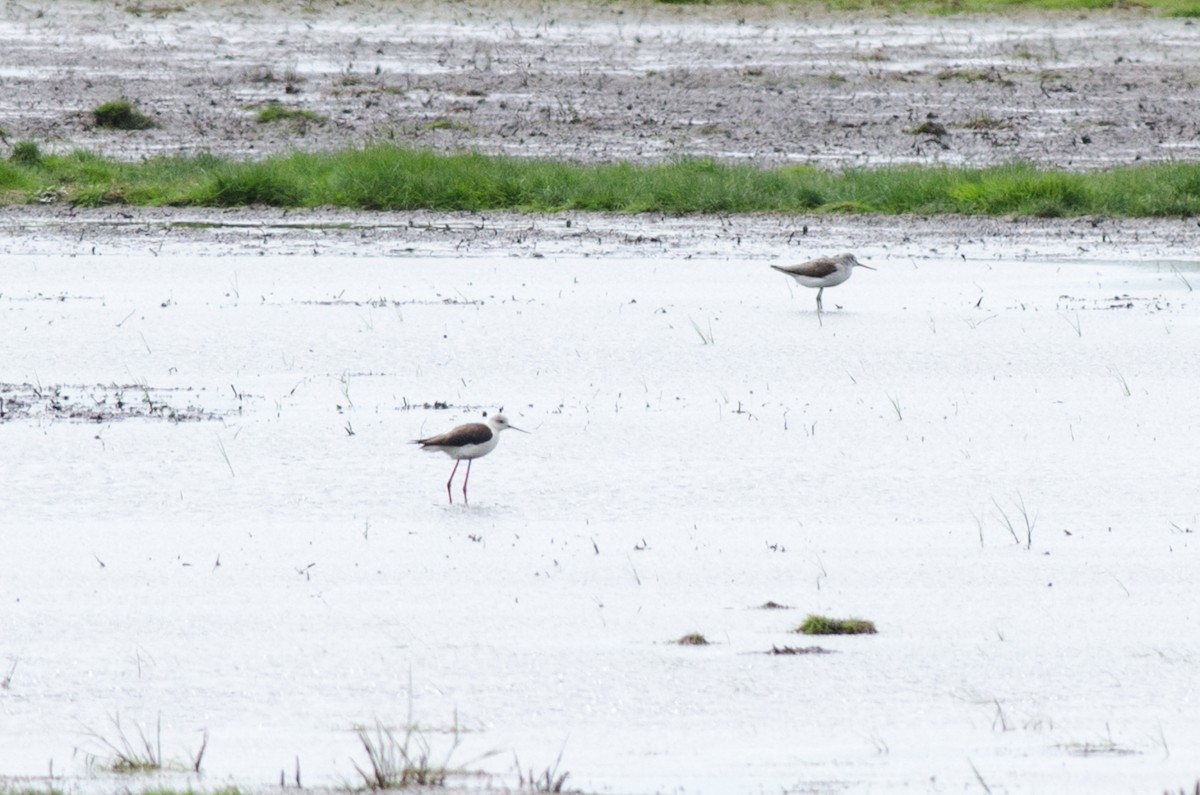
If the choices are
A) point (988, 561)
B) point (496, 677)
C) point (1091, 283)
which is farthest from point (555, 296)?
point (496, 677)

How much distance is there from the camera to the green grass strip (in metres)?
19.8

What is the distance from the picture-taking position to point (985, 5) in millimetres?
39281

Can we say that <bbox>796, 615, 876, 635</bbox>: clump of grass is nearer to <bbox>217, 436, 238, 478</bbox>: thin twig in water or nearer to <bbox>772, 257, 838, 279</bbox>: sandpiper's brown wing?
<bbox>217, 436, 238, 478</bbox>: thin twig in water

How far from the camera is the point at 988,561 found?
808cm

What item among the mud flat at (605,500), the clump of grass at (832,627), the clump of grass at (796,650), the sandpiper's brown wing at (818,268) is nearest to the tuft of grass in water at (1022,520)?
the mud flat at (605,500)

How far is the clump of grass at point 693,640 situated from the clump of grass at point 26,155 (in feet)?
54.0

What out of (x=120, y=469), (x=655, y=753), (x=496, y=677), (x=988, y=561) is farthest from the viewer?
(x=120, y=469)

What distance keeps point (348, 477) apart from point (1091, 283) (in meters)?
7.80

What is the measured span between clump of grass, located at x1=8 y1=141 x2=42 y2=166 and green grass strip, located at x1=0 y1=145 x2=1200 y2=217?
2.29ft

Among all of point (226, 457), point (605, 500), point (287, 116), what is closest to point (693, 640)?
point (605, 500)

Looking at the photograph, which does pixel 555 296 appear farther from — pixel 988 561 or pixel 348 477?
pixel 988 561

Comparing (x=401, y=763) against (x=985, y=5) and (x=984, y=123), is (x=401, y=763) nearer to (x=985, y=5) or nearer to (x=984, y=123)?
(x=984, y=123)

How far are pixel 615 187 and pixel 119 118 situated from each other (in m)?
8.10

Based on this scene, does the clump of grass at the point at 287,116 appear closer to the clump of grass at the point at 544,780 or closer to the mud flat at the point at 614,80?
the mud flat at the point at 614,80
